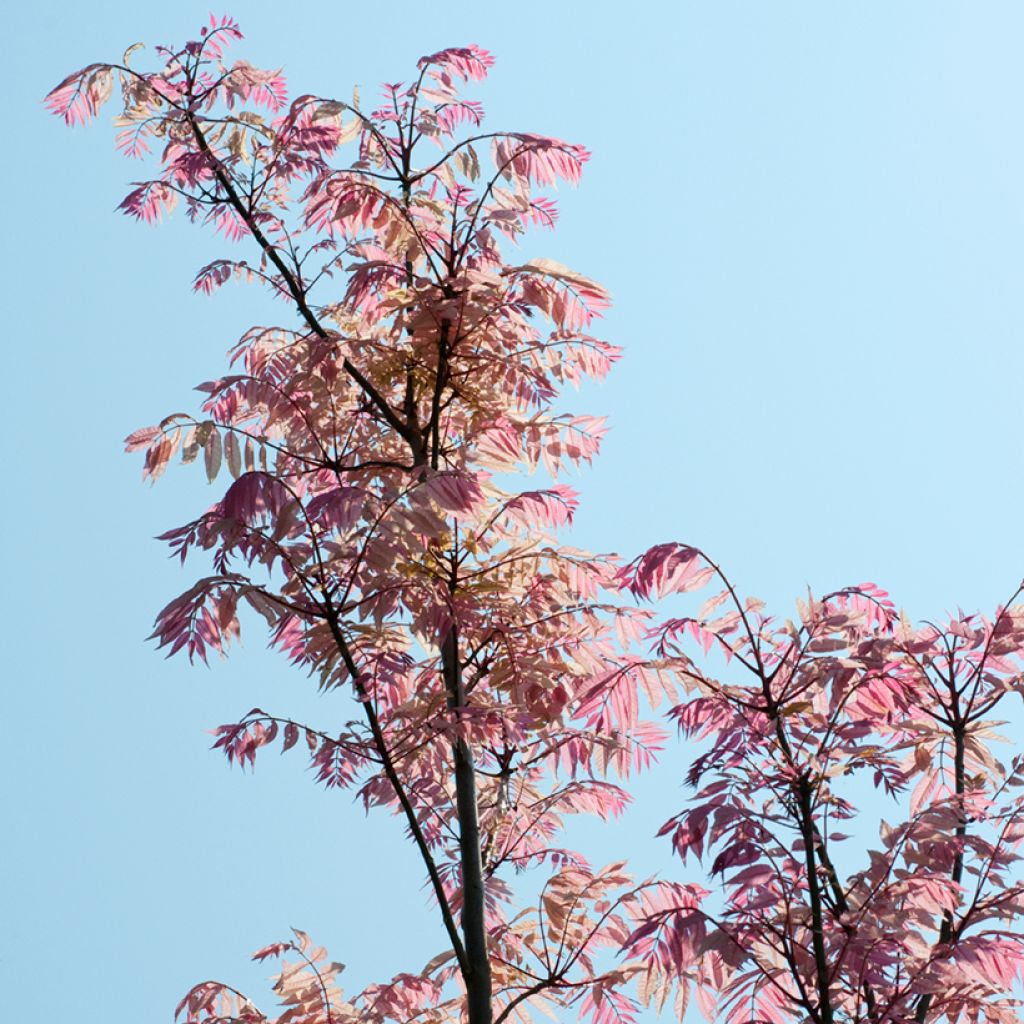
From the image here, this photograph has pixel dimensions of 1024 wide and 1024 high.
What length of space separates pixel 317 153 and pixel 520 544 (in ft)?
4.45

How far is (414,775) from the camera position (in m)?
4.00

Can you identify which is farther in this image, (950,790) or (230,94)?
(230,94)

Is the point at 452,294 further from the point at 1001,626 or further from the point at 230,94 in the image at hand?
the point at 1001,626

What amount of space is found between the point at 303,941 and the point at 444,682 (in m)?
0.84

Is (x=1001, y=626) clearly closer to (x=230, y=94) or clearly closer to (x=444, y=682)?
(x=444, y=682)

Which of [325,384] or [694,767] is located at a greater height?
[325,384]

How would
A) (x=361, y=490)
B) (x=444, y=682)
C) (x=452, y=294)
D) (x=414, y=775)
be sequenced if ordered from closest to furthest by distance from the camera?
(x=361, y=490) → (x=452, y=294) → (x=444, y=682) → (x=414, y=775)


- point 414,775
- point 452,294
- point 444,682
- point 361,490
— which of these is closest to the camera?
point 361,490

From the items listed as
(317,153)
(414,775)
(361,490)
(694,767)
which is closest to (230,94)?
(317,153)

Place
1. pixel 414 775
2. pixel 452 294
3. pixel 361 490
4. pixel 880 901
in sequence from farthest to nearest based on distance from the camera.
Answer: pixel 414 775 → pixel 452 294 → pixel 361 490 → pixel 880 901

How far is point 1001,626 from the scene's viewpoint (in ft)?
10.6

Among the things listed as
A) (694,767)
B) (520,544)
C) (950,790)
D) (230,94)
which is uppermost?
(230,94)

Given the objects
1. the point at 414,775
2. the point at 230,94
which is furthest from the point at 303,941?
the point at 230,94

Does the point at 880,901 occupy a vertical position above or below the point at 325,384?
below
